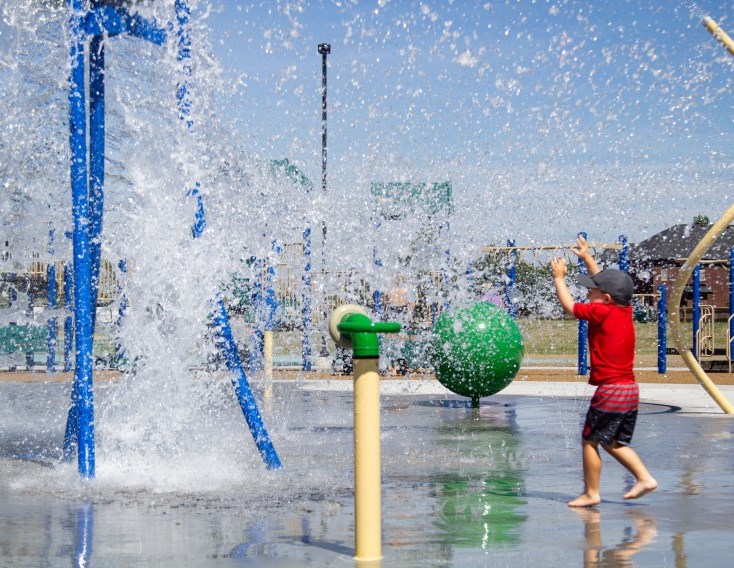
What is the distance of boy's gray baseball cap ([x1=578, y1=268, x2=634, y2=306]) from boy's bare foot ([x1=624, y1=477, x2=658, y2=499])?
3.50 ft

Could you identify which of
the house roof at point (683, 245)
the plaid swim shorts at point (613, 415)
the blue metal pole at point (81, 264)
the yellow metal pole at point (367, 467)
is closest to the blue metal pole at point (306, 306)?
the blue metal pole at point (81, 264)

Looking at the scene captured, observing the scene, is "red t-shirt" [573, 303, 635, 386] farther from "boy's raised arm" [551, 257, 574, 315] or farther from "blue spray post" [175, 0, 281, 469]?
"blue spray post" [175, 0, 281, 469]

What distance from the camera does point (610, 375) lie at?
663 centimetres

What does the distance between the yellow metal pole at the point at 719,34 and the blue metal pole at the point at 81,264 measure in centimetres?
716

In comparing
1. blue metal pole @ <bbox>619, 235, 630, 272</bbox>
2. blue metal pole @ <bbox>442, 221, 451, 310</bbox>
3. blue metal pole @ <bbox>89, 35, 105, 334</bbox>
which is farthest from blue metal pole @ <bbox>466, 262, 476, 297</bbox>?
blue metal pole @ <bbox>89, 35, 105, 334</bbox>

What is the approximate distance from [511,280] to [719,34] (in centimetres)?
982

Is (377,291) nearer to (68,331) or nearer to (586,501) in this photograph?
(68,331)

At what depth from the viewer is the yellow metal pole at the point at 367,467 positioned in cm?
486

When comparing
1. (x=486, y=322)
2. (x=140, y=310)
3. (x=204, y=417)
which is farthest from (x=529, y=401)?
(x=140, y=310)

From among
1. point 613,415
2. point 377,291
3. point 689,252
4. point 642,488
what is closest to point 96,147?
point 613,415

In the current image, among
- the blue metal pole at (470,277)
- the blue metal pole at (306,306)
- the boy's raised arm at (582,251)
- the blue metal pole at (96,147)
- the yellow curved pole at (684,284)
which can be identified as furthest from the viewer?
the blue metal pole at (306,306)

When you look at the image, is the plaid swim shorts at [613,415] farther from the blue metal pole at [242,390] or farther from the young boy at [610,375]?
the blue metal pole at [242,390]

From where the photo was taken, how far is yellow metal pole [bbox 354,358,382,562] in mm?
4855

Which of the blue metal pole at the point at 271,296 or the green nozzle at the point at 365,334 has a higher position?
the blue metal pole at the point at 271,296
